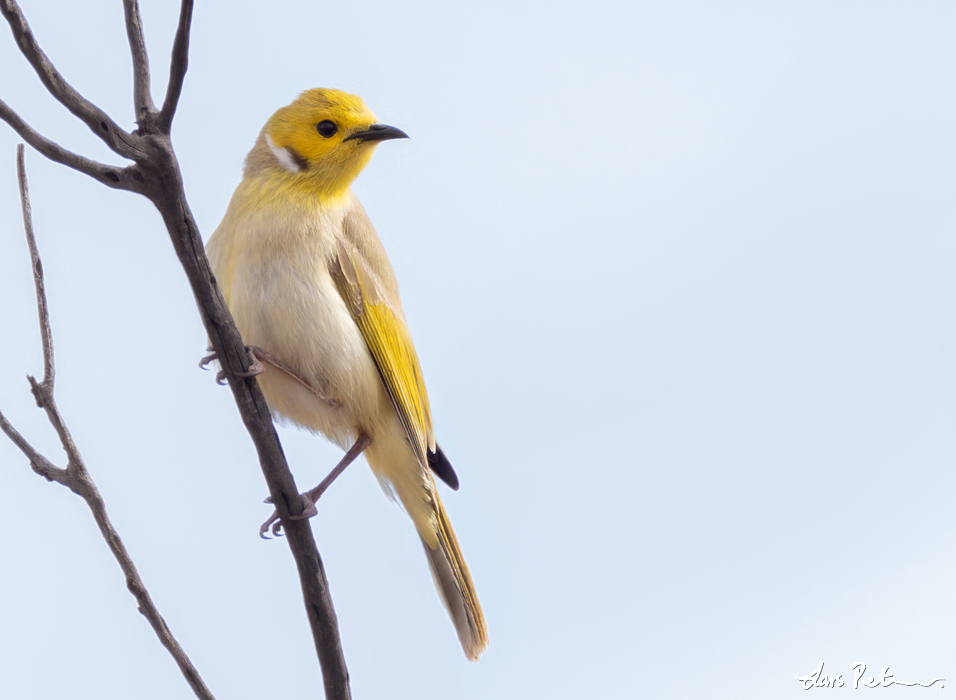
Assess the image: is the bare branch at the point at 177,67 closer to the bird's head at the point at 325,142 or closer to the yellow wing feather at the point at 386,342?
the yellow wing feather at the point at 386,342

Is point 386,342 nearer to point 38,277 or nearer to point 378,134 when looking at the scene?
point 378,134

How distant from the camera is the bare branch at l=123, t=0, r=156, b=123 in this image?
2.64m

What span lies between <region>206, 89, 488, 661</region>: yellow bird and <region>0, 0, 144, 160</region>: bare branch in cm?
138

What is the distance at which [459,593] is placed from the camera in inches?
180

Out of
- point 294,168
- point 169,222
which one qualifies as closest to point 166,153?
point 169,222

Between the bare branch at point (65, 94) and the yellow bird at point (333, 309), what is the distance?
1.38 m

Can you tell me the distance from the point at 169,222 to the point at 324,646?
5.92 ft

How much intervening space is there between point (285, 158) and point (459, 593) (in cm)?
237

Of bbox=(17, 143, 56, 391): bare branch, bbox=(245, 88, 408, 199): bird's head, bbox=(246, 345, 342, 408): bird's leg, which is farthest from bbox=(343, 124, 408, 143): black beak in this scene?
bbox=(17, 143, 56, 391): bare branch

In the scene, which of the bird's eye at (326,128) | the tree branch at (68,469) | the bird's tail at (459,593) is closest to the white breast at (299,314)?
the bird's eye at (326,128)

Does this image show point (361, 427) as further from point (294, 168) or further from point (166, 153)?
point (166, 153)

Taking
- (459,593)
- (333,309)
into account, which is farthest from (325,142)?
(459,593)

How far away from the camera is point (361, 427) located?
14.4 ft

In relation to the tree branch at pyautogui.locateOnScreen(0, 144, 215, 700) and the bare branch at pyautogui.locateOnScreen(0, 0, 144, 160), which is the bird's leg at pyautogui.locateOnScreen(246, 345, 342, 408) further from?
the bare branch at pyautogui.locateOnScreen(0, 0, 144, 160)
